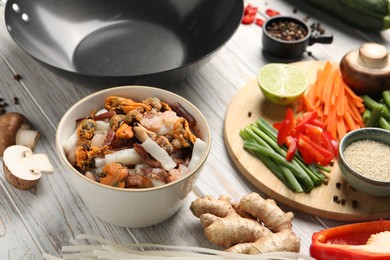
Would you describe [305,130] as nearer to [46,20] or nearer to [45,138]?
[45,138]

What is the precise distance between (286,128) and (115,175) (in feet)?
2.18

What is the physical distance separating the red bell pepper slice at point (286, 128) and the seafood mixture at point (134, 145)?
1.17 ft

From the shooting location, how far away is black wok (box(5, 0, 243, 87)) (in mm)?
2127

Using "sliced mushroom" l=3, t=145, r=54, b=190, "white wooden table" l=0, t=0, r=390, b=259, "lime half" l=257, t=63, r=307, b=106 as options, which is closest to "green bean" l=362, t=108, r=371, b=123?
"lime half" l=257, t=63, r=307, b=106

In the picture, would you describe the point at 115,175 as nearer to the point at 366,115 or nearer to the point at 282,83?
the point at 282,83

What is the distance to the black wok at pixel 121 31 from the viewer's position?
6.98 feet

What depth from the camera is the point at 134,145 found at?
1614mm

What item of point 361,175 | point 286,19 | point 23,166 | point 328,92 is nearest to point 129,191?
point 23,166

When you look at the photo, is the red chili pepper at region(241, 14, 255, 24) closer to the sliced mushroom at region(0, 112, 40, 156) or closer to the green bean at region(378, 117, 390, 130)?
the green bean at region(378, 117, 390, 130)

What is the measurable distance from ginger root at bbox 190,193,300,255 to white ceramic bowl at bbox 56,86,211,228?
0.10 metres

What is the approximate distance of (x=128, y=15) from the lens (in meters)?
2.38

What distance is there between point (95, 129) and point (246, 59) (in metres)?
0.88

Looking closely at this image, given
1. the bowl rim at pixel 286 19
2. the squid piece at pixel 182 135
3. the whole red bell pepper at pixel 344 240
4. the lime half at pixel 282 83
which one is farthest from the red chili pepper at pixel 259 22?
the whole red bell pepper at pixel 344 240

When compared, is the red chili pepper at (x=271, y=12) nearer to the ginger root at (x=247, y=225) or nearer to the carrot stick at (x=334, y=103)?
the carrot stick at (x=334, y=103)
